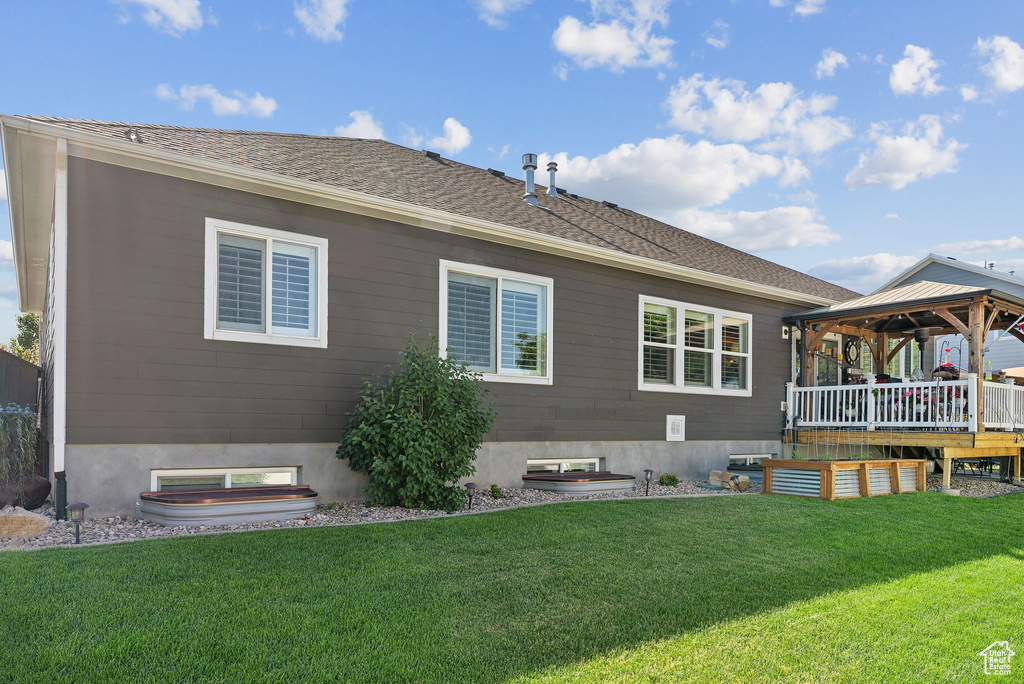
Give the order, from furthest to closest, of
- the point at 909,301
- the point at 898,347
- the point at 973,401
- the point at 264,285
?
1. the point at 898,347
2. the point at 909,301
3. the point at 973,401
4. the point at 264,285

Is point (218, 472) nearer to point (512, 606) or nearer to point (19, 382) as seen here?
point (512, 606)

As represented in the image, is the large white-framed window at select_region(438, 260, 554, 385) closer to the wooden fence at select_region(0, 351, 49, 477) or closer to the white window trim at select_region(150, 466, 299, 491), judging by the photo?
the white window trim at select_region(150, 466, 299, 491)

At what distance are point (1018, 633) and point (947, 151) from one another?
15.9m

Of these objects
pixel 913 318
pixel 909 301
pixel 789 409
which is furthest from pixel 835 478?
pixel 913 318

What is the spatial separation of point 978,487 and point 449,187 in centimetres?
884

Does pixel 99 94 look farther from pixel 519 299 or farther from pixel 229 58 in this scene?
pixel 519 299

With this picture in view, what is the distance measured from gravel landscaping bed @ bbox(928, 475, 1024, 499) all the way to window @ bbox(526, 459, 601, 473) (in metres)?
4.73

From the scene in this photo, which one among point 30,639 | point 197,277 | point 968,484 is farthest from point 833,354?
point 30,639

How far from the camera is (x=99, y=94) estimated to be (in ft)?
39.0

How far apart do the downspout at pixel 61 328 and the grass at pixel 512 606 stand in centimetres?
142

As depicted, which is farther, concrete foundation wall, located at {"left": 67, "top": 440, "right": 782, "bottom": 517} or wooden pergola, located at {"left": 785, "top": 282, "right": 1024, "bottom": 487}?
wooden pergola, located at {"left": 785, "top": 282, "right": 1024, "bottom": 487}

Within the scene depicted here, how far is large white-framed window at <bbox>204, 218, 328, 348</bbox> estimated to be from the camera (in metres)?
6.68

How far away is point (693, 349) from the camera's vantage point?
10.9 metres

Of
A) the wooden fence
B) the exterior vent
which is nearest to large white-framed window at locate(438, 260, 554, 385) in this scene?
the exterior vent
